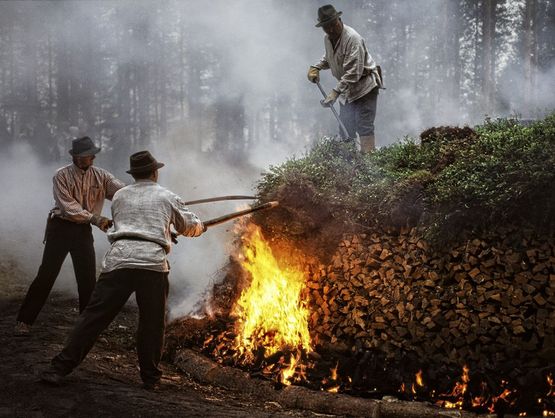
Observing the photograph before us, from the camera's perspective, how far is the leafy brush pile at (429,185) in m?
4.86

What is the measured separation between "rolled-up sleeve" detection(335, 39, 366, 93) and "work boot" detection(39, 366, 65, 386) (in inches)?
193

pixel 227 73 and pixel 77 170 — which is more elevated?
pixel 227 73

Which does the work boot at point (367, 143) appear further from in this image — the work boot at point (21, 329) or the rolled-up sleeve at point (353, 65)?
the work boot at point (21, 329)

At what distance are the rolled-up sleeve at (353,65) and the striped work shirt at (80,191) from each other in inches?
127

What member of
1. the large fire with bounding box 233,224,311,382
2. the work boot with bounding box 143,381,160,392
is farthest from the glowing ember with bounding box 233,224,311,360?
the work boot with bounding box 143,381,160,392

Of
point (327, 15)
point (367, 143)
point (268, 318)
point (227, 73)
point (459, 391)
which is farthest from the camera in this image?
point (227, 73)

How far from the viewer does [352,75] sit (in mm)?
7387

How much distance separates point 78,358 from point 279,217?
2.55 meters

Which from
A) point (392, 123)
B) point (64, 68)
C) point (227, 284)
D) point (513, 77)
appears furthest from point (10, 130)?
point (227, 284)

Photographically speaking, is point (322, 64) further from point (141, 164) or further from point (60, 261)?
point (60, 261)

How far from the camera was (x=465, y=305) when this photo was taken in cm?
490

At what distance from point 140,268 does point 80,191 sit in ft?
6.95

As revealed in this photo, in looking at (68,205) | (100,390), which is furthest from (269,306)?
(68,205)

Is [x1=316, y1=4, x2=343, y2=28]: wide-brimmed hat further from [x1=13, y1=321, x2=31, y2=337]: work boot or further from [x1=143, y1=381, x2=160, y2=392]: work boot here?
[x1=13, y1=321, x2=31, y2=337]: work boot
